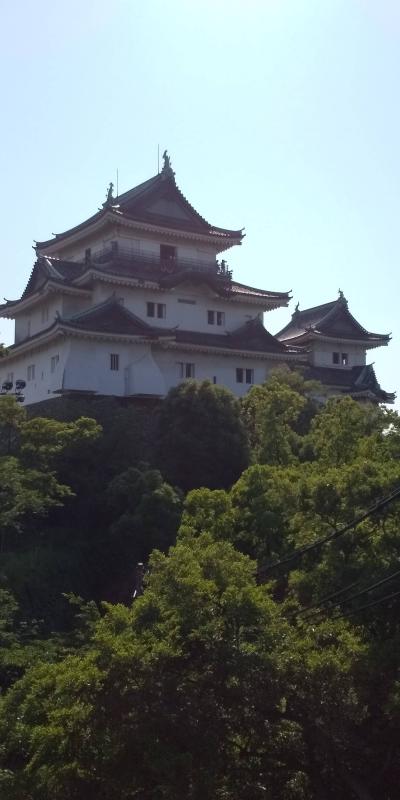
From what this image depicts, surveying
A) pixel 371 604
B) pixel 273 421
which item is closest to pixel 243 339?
pixel 273 421

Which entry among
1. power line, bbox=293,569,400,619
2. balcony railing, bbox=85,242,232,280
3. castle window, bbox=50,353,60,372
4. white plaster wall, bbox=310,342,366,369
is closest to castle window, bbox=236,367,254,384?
balcony railing, bbox=85,242,232,280

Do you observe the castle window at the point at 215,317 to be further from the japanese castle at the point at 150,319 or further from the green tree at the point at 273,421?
the green tree at the point at 273,421

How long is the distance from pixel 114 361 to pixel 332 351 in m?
12.5

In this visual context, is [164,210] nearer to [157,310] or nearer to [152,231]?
[152,231]

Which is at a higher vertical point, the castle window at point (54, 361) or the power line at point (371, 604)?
the castle window at point (54, 361)

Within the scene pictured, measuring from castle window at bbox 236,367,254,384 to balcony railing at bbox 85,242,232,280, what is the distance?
4.36 meters

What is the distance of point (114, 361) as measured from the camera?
36531 mm

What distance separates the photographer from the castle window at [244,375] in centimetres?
3966

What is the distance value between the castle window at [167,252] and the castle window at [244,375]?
227 inches

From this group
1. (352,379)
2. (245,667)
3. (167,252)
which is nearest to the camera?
(245,667)

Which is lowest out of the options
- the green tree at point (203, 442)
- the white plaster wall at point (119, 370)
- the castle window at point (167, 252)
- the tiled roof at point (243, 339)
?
the green tree at point (203, 442)

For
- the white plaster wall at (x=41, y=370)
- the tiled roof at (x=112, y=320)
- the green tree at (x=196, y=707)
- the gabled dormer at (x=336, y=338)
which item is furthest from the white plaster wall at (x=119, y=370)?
the green tree at (x=196, y=707)

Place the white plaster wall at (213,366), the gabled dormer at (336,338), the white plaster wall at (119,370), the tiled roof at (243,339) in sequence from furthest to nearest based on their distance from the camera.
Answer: the gabled dormer at (336,338), the tiled roof at (243,339), the white plaster wall at (213,366), the white plaster wall at (119,370)

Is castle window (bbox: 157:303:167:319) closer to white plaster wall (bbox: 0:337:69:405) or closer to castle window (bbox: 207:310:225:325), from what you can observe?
castle window (bbox: 207:310:225:325)
